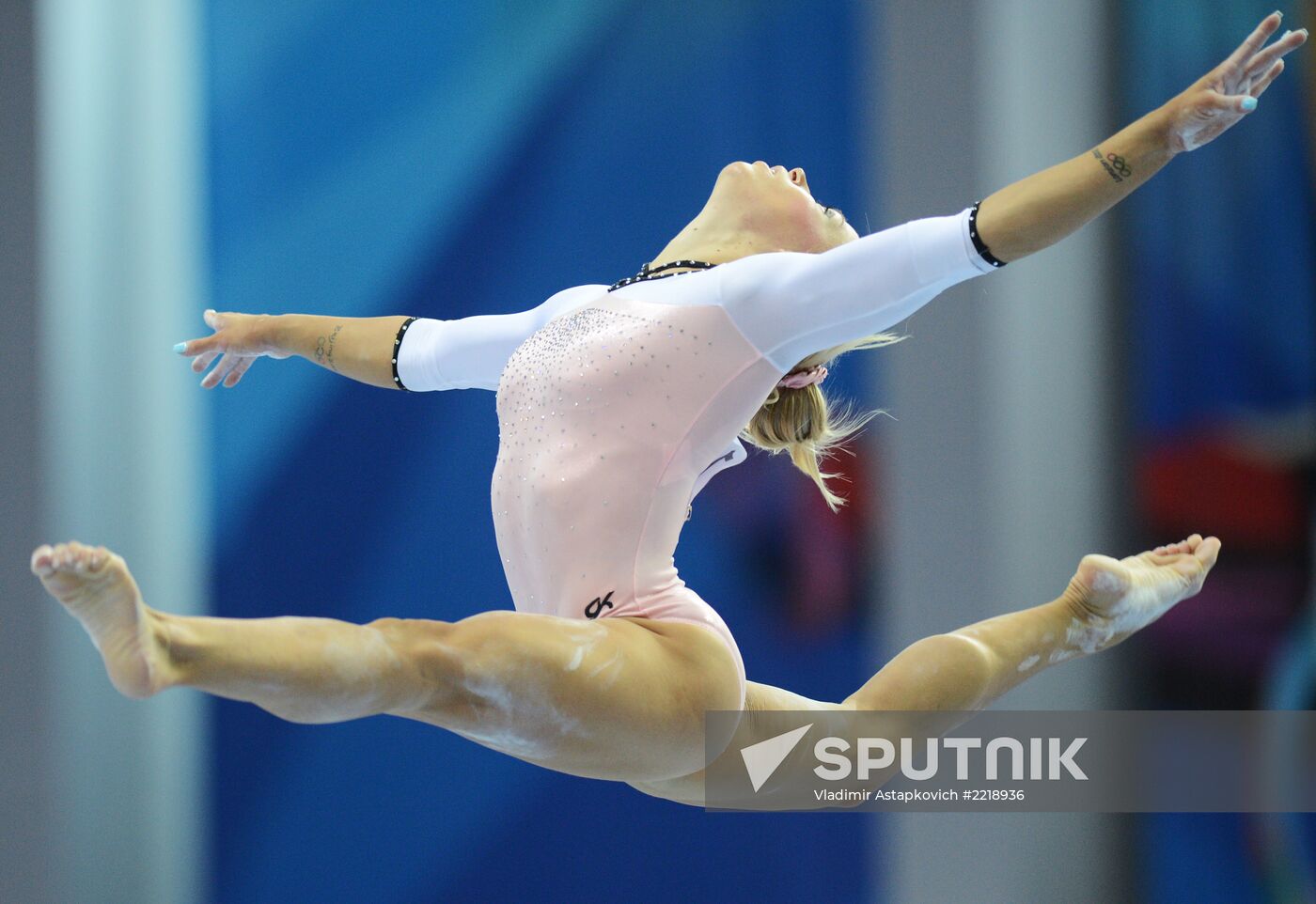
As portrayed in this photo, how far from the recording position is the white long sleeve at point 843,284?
1576 mm

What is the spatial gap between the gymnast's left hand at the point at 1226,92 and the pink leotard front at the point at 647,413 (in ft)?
1.09

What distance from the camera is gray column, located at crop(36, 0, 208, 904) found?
3227mm

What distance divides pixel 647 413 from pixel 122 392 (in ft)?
6.92

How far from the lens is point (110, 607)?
4.00 feet

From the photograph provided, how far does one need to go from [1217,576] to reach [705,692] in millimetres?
1586

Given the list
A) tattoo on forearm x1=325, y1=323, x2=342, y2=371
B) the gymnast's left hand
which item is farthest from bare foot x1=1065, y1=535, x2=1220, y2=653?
tattoo on forearm x1=325, y1=323, x2=342, y2=371

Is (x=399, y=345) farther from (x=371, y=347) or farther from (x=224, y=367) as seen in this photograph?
(x=224, y=367)

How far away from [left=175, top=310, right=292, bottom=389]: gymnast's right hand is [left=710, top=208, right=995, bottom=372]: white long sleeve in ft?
2.80

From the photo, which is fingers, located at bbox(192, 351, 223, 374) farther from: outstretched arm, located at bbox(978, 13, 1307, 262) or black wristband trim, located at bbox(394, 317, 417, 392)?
outstretched arm, located at bbox(978, 13, 1307, 262)

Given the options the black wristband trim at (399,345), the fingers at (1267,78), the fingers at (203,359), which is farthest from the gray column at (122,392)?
the fingers at (1267,78)

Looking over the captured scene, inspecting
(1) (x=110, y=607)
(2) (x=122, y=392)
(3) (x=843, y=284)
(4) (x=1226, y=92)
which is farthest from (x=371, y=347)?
(2) (x=122, y=392)

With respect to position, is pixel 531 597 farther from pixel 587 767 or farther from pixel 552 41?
pixel 552 41

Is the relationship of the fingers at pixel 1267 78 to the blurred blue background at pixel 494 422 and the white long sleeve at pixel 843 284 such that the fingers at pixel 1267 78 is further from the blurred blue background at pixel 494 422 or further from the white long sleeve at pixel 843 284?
the blurred blue background at pixel 494 422

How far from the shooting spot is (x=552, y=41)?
350 cm
